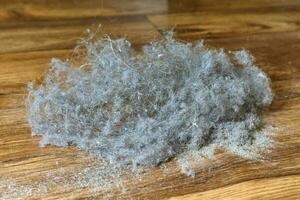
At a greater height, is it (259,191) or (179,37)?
(179,37)

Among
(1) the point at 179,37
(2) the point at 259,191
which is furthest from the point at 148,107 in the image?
(1) the point at 179,37

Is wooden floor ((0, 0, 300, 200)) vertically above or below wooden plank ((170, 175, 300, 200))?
above

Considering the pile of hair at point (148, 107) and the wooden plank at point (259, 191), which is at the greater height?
the pile of hair at point (148, 107)

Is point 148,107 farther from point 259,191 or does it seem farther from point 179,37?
point 179,37

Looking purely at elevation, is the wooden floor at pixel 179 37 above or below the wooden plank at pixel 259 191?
above
